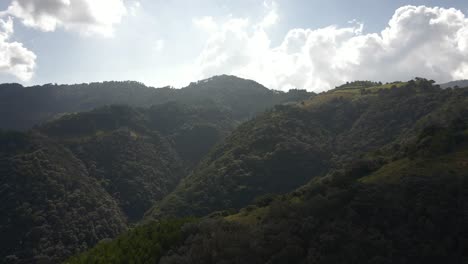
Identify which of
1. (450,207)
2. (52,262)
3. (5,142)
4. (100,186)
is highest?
(5,142)

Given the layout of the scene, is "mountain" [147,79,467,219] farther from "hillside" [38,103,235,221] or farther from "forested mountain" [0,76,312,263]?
"forested mountain" [0,76,312,263]

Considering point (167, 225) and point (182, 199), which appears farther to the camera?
point (182, 199)

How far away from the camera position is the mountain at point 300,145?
125938mm

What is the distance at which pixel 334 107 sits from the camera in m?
176

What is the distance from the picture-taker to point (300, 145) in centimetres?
14300

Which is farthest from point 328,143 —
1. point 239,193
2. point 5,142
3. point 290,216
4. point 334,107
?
point 5,142

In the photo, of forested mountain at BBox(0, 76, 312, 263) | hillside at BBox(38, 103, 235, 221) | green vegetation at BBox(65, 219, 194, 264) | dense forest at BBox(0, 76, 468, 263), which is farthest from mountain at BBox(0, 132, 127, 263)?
green vegetation at BBox(65, 219, 194, 264)

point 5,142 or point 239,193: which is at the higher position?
point 5,142

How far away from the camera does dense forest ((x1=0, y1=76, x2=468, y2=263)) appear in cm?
4275

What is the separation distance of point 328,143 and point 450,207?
108m

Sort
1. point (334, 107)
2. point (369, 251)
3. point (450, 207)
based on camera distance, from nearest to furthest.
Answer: point (369, 251), point (450, 207), point (334, 107)

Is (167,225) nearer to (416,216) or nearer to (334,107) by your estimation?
(416,216)

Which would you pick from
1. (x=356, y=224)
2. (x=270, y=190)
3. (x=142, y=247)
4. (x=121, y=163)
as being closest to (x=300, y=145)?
(x=270, y=190)

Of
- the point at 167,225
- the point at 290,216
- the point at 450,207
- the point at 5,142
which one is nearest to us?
the point at 450,207
